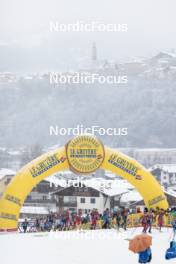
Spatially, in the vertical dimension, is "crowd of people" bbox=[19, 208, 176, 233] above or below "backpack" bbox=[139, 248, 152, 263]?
above

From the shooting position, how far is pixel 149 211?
8.86m

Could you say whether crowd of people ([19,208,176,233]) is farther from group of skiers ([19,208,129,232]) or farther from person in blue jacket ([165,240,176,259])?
person in blue jacket ([165,240,176,259])

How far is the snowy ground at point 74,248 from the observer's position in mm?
6914

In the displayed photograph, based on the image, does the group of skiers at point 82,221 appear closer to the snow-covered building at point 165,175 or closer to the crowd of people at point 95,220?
the crowd of people at point 95,220

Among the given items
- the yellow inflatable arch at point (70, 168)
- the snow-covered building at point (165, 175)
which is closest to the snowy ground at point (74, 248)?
the yellow inflatable arch at point (70, 168)

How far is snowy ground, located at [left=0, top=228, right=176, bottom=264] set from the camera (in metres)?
6.91

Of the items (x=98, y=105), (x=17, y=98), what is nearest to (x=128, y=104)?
(x=98, y=105)

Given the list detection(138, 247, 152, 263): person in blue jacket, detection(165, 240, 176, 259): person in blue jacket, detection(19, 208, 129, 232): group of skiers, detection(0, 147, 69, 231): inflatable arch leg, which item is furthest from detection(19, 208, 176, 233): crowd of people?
detection(138, 247, 152, 263): person in blue jacket

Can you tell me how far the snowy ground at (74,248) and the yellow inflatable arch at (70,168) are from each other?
0.49m

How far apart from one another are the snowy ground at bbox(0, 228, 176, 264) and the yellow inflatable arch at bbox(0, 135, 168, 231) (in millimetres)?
487

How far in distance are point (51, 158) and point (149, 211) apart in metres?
1.78

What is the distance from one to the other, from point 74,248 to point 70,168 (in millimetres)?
1704

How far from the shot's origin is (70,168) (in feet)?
28.6

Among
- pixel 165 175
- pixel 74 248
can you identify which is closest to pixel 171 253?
pixel 74 248
